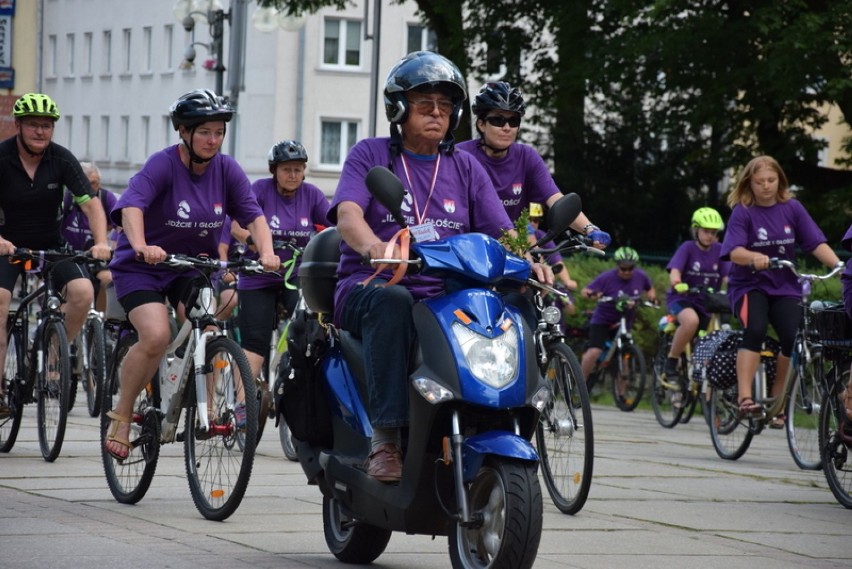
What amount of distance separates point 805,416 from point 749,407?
0.65m

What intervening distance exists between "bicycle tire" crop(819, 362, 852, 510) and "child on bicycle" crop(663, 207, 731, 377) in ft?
24.4

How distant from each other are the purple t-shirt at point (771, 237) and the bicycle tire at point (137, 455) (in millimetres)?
4722

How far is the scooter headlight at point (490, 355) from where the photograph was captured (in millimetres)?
6074

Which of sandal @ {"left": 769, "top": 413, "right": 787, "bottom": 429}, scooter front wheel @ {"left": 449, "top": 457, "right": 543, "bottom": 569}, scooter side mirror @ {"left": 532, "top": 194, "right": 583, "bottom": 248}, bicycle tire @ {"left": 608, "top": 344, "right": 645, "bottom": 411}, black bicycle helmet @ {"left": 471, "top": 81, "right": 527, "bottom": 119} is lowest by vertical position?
bicycle tire @ {"left": 608, "top": 344, "right": 645, "bottom": 411}

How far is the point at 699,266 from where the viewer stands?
17.7 m

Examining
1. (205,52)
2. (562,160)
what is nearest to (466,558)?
(562,160)

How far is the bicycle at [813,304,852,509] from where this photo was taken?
980 cm

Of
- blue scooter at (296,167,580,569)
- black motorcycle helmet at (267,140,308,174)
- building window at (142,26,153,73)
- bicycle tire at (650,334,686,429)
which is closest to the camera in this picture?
blue scooter at (296,167,580,569)

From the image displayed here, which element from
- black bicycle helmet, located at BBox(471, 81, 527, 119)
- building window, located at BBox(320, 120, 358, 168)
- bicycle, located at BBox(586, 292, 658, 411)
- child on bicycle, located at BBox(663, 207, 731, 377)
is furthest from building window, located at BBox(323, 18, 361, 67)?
black bicycle helmet, located at BBox(471, 81, 527, 119)

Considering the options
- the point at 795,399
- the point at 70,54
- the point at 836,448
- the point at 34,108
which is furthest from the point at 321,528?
A: the point at 70,54

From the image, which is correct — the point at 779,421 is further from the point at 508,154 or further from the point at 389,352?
the point at 389,352

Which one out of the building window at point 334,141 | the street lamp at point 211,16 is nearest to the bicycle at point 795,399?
the street lamp at point 211,16

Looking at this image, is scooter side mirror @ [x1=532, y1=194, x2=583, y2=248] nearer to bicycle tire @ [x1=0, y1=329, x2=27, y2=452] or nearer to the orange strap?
the orange strap

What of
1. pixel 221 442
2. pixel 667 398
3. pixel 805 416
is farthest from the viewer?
pixel 667 398
